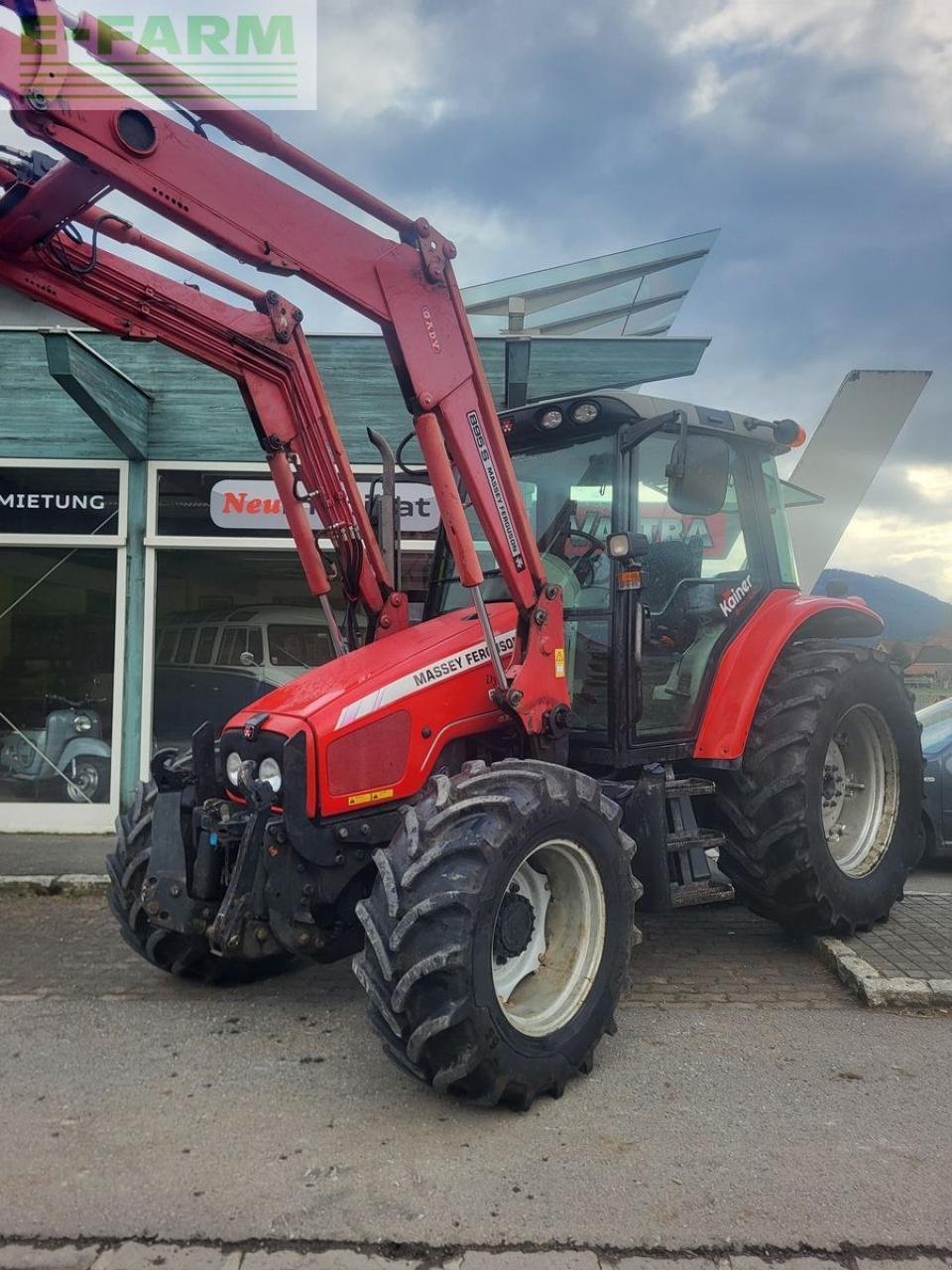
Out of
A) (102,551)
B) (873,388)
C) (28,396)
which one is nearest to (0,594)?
(102,551)

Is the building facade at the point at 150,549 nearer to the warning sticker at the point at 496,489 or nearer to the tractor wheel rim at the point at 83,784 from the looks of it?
the tractor wheel rim at the point at 83,784

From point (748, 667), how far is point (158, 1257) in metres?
3.73

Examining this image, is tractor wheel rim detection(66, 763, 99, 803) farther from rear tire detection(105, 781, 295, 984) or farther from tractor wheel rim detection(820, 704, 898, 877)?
tractor wheel rim detection(820, 704, 898, 877)

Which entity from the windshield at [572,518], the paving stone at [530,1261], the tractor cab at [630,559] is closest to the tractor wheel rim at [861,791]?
the tractor cab at [630,559]

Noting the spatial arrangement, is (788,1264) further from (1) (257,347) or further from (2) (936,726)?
(2) (936,726)

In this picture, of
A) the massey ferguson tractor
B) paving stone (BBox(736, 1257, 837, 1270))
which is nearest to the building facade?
the massey ferguson tractor

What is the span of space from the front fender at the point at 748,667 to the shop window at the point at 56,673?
240 inches

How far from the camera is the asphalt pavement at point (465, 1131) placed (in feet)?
9.34

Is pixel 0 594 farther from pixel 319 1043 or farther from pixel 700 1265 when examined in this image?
pixel 700 1265

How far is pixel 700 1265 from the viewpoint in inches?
105

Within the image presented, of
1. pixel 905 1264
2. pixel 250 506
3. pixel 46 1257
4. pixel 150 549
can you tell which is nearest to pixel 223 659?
pixel 150 549

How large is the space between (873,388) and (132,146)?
12.3 meters

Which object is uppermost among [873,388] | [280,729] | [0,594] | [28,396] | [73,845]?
[873,388]

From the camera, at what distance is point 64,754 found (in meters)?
9.05
